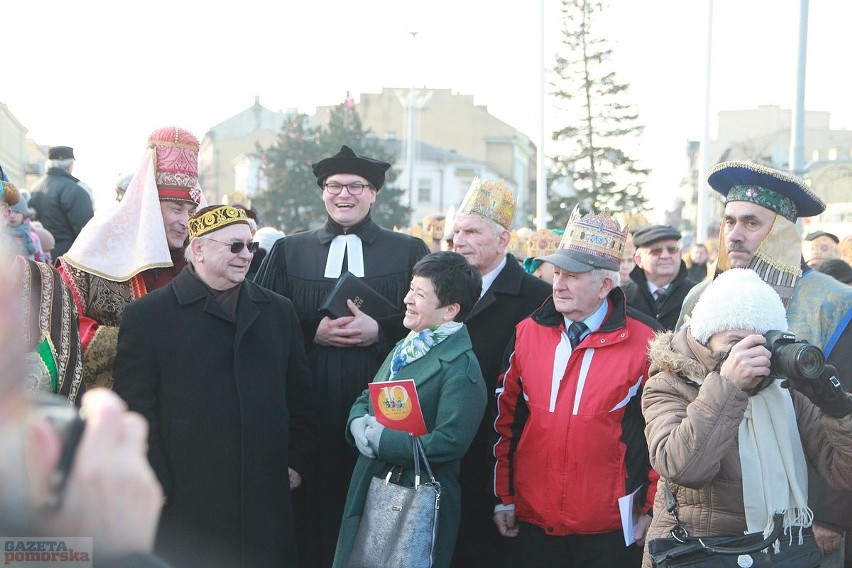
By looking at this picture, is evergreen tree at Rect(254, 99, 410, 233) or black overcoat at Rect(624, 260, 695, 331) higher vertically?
evergreen tree at Rect(254, 99, 410, 233)

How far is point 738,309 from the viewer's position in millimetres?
3361

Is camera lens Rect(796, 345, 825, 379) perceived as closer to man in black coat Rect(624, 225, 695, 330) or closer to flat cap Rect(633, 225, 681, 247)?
man in black coat Rect(624, 225, 695, 330)

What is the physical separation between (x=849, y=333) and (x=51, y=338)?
10.7ft

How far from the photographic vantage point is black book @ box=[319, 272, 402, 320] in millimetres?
5141

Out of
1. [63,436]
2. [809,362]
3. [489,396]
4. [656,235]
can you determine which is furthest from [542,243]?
[63,436]

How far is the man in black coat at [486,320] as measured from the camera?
516cm

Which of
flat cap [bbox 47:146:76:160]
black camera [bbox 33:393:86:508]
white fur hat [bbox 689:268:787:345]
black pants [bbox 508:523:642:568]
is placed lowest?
black pants [bbox 508:523:642:568]

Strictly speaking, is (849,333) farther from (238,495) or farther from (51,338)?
(51,338)

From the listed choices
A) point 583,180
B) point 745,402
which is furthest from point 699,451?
point 583,180
